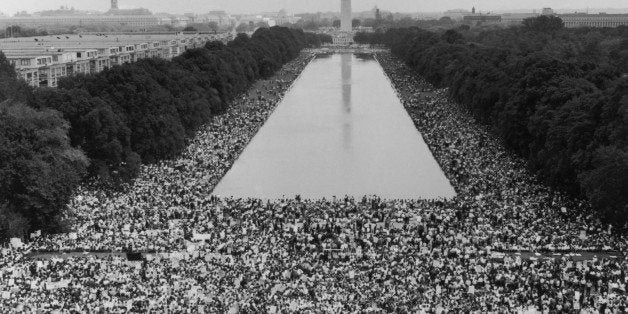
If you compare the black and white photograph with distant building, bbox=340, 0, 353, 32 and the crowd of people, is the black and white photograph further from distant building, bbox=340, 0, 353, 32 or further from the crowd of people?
distant building, bbox=340, 0, 353, 32

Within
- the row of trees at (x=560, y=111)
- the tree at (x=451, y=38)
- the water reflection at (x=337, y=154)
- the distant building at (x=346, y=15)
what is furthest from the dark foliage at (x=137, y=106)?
the distant building at (x=346, y=15)

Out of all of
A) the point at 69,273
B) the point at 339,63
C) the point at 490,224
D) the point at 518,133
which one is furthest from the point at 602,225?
the point at 339,63

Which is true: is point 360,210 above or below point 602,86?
below

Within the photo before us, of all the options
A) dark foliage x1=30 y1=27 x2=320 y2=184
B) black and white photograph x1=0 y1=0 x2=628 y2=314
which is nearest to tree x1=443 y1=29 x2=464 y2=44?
black and white photograph x1=0 y1=0 x2=628 y2=314

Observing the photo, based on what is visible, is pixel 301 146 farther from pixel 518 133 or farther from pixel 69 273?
pixel 69 273

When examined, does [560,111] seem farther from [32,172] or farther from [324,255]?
[32,172]
